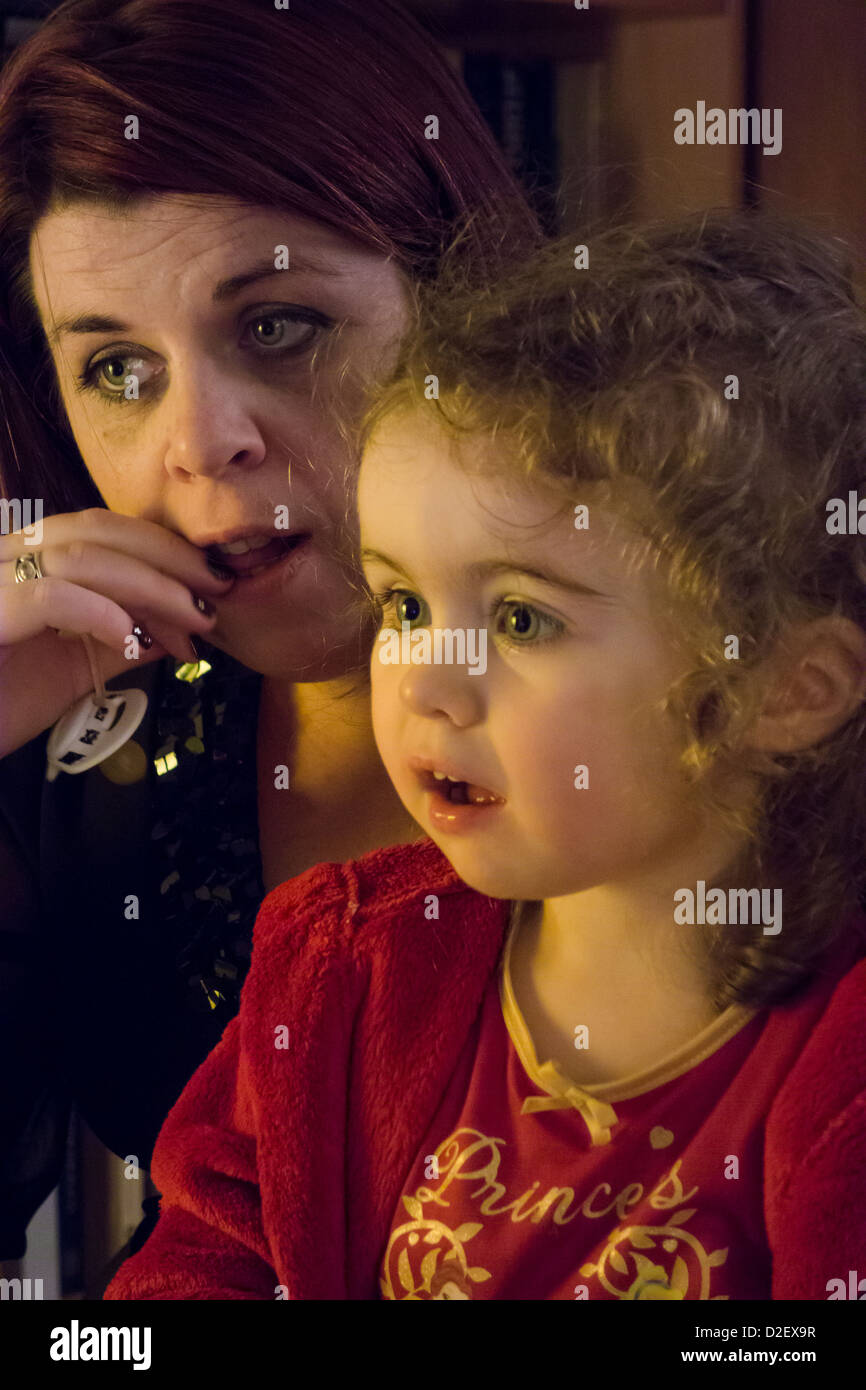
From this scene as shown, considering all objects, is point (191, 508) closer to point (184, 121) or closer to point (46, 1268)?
point (184, 121)

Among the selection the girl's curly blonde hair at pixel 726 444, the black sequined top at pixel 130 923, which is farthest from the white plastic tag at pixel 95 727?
the girl's curly blonde hair at pixel 726 444

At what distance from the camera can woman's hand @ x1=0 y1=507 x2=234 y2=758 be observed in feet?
2.72

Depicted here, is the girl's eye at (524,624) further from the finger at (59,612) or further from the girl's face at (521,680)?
the finger at (59,612)

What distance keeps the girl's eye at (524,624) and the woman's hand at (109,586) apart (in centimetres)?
27

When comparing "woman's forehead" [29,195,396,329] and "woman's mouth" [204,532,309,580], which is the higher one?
"woman's forehead" [29,195,396,329]

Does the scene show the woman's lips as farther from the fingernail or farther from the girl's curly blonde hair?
the girl's curly blonde hair

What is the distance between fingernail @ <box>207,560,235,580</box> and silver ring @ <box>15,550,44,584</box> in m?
0.11

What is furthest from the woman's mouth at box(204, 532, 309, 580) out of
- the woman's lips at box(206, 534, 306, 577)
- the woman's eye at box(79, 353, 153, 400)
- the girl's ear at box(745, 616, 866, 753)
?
the girl's ear at box(745, 616, 866, 753)

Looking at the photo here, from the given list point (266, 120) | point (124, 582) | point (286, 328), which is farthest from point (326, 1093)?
point (266, 120)

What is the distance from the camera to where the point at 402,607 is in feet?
2.22

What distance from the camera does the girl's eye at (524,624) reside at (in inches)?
24.3

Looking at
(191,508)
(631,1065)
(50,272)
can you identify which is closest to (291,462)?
(191,508)

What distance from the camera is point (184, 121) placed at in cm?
77

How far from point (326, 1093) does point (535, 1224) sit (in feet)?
0.44
